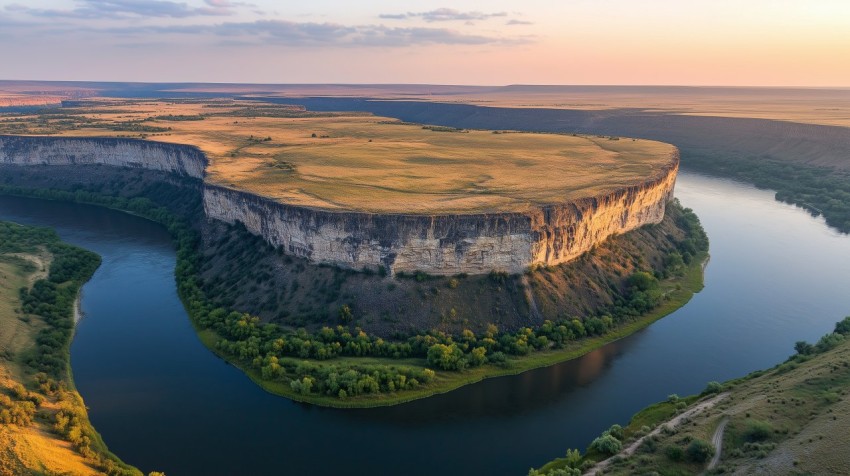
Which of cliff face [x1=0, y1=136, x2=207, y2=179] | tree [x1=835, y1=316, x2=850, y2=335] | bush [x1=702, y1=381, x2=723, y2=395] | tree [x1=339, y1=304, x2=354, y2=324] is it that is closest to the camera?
bush [x1=702, y1=381, x2=723, y2=395]

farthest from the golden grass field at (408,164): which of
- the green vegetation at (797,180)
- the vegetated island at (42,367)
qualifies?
the green vegetation at (797,180)

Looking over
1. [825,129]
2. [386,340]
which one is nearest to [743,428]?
[386,340]

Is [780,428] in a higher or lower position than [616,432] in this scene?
higher

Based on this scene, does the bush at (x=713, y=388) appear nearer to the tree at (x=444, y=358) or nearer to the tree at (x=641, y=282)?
the tree at (x=641, y=282)

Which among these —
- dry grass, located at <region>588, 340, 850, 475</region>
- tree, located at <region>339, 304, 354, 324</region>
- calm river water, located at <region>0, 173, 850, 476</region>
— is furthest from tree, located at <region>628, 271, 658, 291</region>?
A: tree, located at <region>339, 304, 354, 324</region>

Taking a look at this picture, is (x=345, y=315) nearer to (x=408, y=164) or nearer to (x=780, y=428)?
(x=780, y=428)

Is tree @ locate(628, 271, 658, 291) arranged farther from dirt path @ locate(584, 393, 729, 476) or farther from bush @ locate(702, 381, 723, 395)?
dirt path @ locate(584, 393, 729, 476)

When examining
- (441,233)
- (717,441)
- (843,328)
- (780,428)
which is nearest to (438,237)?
(441,233)
